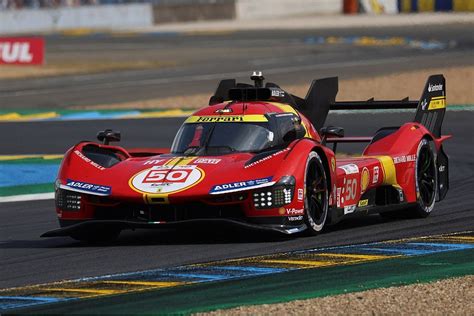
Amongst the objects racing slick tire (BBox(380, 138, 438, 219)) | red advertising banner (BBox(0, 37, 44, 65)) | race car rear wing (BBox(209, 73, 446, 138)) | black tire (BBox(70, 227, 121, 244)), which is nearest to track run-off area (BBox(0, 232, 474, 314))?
black tire (BBox(70, 227, 121, 244))

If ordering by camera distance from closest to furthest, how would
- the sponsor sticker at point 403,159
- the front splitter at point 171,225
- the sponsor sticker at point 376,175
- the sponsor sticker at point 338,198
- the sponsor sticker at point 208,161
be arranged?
the front splitter at point 171,225
the sponsor sticker at point 208,161
the sponsor sticker at point 338,198
the sponsor sticker at point 376,175
the sponsor sticker at point 403,159

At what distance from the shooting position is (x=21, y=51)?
150 feet

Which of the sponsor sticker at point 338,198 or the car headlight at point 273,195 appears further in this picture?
the sponsor sticker at point 338,198

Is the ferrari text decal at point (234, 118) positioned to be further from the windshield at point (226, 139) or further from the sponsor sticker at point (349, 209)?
the sponsor sticker at point (349, 209)

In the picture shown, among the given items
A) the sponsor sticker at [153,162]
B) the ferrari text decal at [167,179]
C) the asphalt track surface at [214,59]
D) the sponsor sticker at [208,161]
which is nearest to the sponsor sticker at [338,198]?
the sponsor sticker at [208,161]

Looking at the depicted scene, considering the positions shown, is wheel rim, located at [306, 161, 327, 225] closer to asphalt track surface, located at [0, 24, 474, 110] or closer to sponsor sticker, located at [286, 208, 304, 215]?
sponsor sticker, located at [286, 208, 304, 215]

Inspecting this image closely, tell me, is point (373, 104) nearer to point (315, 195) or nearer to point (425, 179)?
point (425, 179)

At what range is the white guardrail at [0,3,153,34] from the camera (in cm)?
6756

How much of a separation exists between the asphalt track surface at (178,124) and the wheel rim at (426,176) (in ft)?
0.90

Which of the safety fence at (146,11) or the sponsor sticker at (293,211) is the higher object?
the sponsor sticker at (293,211)

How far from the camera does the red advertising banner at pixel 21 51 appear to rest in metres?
45.1

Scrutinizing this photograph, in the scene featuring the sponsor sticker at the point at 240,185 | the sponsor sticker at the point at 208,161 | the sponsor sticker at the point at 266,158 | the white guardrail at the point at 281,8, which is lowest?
the white guardrail at the point at 281,8

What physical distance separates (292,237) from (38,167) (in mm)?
7707

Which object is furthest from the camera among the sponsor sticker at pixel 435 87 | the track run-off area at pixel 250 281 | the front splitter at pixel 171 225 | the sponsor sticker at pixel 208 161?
the sponsor sticker at pixel 435 87
